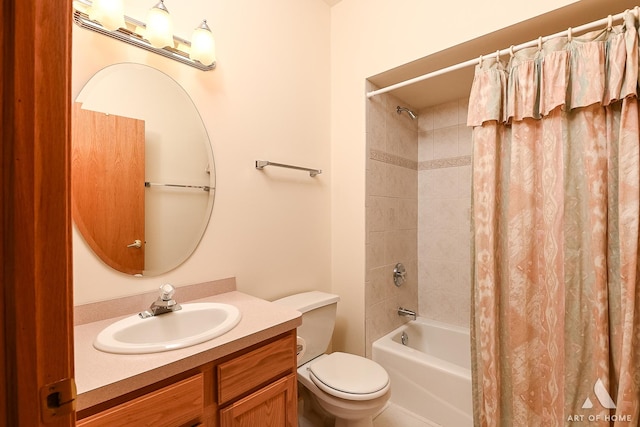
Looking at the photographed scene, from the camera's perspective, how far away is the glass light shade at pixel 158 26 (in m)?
1.16

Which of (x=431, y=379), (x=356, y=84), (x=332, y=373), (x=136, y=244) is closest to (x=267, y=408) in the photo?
(x=332, y=373)

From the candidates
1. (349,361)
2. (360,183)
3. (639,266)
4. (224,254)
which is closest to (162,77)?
(224,254)

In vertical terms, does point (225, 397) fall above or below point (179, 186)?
below

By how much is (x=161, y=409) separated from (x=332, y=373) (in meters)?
0.92

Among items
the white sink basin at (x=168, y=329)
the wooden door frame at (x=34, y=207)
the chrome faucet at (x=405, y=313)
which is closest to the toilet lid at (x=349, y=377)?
the white sink basin at (x=168, y=329)

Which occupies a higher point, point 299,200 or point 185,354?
point 299,200

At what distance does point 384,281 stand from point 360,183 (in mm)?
747

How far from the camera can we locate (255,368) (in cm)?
104

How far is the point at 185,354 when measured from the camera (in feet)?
2.81

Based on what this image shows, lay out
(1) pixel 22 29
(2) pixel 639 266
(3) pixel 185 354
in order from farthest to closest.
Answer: (2) pixel 639 266 < (3) pixel 185 354 < (1) pixel 22 29

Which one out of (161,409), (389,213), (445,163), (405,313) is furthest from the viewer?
(445,163)

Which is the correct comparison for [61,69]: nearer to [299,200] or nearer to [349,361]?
[299,200]

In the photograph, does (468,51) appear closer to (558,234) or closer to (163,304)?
(558,234)

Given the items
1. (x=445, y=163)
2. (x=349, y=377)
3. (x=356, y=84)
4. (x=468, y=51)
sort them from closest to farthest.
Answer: (x=349, y=377), (x=468, y=51), (x=356, y=84), (x=445, y=163)
